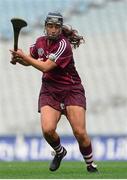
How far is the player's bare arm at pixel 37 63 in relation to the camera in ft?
26.0

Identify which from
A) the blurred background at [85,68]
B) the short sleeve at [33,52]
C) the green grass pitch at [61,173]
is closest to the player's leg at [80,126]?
the green grass pitch at [61,173]

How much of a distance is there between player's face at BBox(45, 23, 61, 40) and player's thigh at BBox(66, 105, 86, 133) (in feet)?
2.69

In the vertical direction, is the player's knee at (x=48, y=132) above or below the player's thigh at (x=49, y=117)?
below

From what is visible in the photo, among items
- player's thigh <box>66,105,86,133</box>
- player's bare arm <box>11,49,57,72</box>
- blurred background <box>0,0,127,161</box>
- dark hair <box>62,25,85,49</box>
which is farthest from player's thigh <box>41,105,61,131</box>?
blurred background <box>0,0,127,161</box>

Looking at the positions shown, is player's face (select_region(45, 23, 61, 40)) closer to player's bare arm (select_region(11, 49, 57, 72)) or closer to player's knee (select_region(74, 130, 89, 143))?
player's bare arm (select_region(11, 49, 57, 72))

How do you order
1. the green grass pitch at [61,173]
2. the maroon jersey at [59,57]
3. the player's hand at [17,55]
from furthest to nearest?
the maroon jersey at [59,57] < the player's hand at [17,55] < the green grass pitch at [61,173]

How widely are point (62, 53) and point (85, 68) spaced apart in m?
10.8

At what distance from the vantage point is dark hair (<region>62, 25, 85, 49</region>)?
27.7ft

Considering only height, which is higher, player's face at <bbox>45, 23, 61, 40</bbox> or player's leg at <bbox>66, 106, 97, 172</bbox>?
player's face at <bbox>45, 23, 61, 40</bbox>

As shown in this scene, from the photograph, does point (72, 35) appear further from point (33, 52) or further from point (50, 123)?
point (50, 123)

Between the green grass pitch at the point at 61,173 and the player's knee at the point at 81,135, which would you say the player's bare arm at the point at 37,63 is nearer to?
the player's knee at the point at 81,135

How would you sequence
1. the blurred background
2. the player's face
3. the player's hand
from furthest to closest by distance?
the blurred background → the player's face → the player's hand

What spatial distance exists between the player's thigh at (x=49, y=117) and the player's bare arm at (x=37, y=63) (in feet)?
1.57

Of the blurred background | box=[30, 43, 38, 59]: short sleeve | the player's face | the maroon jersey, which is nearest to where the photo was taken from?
the player's face
